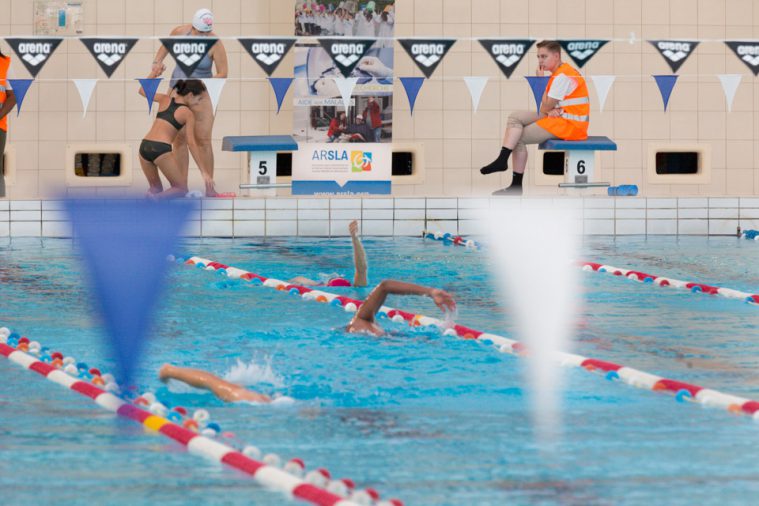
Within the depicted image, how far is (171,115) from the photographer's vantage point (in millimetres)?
12914

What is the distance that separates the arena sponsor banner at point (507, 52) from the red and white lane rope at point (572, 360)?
3.92 metres

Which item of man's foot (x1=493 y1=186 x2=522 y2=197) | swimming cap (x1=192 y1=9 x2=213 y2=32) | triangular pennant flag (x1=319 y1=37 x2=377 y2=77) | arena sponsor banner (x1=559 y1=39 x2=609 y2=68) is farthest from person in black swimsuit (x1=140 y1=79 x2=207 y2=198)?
arena sponsor banner (x1=559 y1=39 x2=609 y2=68)

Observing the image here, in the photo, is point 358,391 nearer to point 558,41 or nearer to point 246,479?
point 246,479

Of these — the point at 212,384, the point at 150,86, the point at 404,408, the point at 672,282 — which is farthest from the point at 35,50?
the point at 404,408

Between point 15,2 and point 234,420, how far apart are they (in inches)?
424

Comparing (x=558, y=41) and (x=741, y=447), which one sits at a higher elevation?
(x=558, y=41)

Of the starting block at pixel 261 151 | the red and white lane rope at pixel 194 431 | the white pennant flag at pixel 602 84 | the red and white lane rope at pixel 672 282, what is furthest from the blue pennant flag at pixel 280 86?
the red and white lane rope at pixel 194 431

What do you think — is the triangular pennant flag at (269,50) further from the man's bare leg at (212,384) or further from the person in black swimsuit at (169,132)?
the man's bare leg at (212,384)

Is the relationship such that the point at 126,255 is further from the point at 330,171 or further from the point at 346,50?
the point at 330,171

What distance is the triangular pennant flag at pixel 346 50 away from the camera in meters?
12.4

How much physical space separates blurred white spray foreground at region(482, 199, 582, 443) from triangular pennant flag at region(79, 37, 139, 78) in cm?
366

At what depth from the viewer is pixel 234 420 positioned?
4.89m

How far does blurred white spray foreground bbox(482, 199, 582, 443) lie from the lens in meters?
5.67

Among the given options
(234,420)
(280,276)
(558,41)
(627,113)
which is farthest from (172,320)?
(627,113)
